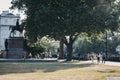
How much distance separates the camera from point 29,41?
66.4m

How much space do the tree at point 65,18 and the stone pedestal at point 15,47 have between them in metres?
3.49

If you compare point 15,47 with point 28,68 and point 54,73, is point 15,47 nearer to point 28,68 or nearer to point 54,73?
point 28,68

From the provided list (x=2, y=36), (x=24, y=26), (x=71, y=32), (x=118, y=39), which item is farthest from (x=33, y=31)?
(x=2, y=36)

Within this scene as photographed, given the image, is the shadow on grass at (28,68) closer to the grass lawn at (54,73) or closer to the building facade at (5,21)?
the grass lawn at (54,73)

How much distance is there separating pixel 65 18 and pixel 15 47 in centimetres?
876

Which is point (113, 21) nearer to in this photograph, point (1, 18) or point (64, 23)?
point (64, 23)

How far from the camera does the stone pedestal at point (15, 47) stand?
59.2m

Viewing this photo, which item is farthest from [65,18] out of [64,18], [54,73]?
[54,73]

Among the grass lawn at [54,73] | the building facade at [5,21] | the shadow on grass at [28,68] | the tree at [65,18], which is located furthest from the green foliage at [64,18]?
the building facade at [5,21]

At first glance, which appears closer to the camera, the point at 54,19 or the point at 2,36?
the point at 54,19

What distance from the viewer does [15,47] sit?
59.6m

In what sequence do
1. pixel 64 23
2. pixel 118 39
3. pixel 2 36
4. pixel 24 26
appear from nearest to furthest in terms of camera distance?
pixel 64 23, pixel 24 26, pixel 118 39, pixel 2 36

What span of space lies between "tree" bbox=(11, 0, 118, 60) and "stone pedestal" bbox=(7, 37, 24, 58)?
349 centimetres

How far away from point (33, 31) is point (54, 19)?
437 cm
